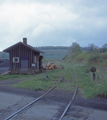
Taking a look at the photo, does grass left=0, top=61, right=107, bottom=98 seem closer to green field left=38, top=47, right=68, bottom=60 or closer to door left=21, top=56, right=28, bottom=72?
door left=21, top=56, right=28, bottom=72

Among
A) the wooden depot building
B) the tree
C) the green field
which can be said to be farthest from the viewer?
the green field

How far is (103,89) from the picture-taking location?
29.1 feet

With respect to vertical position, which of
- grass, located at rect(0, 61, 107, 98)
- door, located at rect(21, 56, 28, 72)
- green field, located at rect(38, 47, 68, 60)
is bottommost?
grass, located at rect(0, 61, 107, 98)

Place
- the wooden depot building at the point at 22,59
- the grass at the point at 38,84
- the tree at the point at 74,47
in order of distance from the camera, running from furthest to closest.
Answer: the tree at the point at 74,47, the wooden depot building at the point at 22,59, the grass at the point at 38,84

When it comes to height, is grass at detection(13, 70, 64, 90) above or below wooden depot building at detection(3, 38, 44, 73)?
below

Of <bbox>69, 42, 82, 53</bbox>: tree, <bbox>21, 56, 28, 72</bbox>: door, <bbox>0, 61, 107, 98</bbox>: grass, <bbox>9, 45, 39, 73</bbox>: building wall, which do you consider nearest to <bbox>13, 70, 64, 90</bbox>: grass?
<bbox>0, 61, 107, 98</bbox>: grass

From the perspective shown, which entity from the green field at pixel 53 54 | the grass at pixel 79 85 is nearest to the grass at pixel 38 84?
the grass at pixel 79 85

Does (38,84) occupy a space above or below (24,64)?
below

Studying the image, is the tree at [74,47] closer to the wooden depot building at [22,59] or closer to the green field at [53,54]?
the green field at [53,54]

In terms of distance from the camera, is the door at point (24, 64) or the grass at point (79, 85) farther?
the door at point (24, 64)

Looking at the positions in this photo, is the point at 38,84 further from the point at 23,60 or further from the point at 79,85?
the point at 23,60

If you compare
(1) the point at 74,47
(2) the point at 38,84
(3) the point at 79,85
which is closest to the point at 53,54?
(1) the point at 74,47

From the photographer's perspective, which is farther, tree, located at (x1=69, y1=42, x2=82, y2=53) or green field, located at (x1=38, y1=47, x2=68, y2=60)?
green field, located at (x1=38, y1=47, x2=68, y2=60)

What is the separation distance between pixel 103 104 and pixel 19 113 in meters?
4.07
